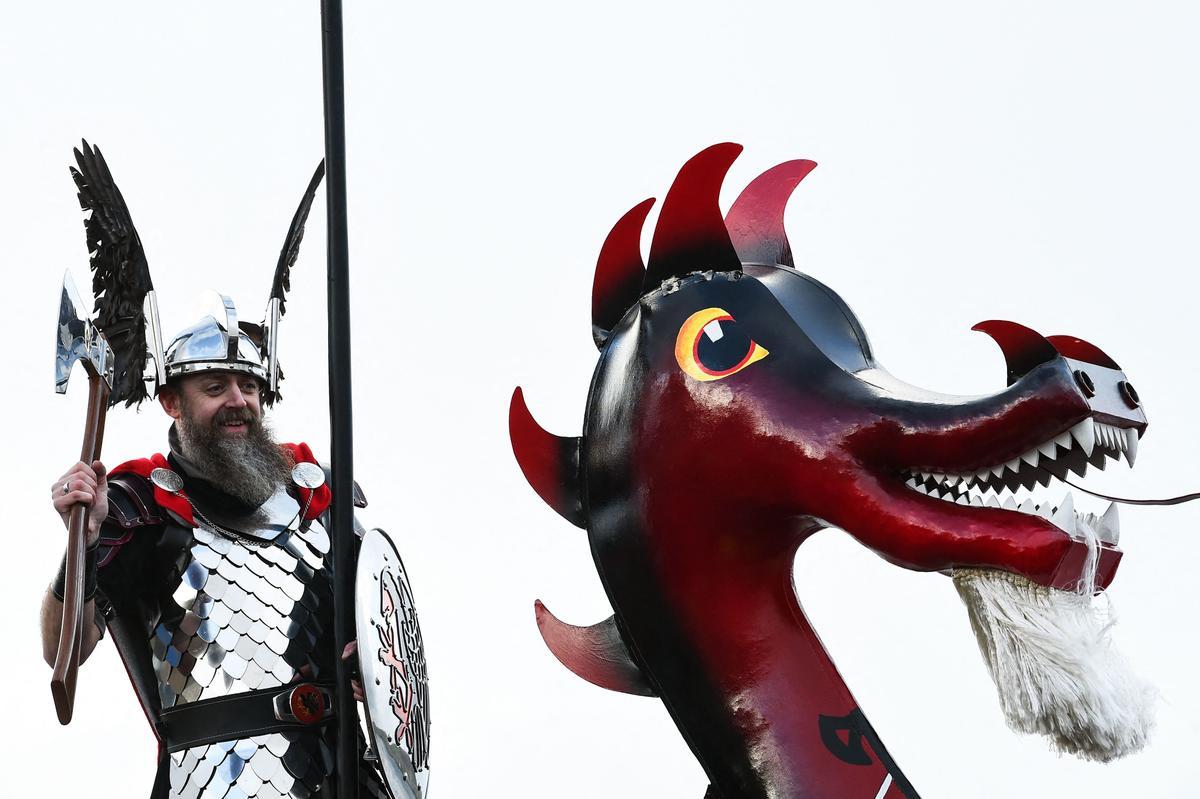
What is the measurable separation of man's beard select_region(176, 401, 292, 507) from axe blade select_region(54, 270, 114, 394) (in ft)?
1.55

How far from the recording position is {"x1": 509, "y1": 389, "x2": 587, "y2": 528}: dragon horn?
10.7 ft

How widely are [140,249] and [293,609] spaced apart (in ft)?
3.15

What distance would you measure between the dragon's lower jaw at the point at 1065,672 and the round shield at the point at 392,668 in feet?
4.46

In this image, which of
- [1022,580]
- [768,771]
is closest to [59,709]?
[768,771]

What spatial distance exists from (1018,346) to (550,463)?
1.05 metres

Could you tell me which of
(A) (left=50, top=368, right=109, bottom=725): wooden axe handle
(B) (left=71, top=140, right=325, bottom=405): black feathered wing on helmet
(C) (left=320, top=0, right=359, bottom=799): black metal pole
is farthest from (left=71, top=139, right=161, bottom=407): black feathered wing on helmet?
(C) (left=320, top=0, right=359, bottom=799): black metal pole

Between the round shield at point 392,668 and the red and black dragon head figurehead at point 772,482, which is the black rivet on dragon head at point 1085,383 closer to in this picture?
the red and black dragon head figurehead at point 772,482

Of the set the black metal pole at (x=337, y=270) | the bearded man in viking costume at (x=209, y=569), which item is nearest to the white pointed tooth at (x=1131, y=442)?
the black metal pole at (x=337, y=270)

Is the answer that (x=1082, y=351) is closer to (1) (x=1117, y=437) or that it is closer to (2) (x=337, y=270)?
(1) (x=1117, y=437)

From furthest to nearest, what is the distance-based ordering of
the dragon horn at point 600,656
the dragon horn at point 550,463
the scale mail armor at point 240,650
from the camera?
the scale mail armor at point 240,650 < the dragon horn at point 550,463 < the dragon horn at point 600,656

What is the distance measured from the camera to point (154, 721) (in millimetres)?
3715

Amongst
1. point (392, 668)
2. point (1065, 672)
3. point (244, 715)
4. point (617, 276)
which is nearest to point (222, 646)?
point (244, 715)

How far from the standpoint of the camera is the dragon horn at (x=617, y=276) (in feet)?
11.0

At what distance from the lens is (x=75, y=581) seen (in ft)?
10.6
